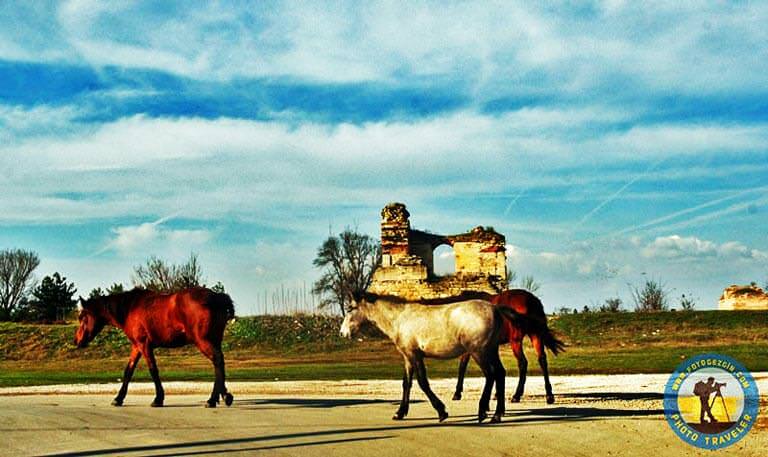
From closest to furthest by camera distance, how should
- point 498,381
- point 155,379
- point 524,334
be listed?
1. point 498,381
2. point 155,379
3. point 524,334

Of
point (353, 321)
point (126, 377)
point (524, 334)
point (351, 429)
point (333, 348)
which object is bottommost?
point (351, 429)

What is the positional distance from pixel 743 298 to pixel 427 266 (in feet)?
60.4

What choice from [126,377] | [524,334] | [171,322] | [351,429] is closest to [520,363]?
[524,334]

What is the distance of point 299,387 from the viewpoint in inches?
839

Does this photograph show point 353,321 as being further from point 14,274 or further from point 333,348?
point 14,274

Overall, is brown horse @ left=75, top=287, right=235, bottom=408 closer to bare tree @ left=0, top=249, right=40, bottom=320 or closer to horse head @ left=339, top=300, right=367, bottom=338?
horse head @ left=339, top=300, right=367, bottom=338

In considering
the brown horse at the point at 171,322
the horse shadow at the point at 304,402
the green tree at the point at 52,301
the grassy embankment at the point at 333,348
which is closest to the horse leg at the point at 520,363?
the horse shadow at the point at 304,402

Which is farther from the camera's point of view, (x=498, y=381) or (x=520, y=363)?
(x=520, y=363)

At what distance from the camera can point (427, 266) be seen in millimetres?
51125

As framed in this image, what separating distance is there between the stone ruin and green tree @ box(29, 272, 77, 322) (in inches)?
1106

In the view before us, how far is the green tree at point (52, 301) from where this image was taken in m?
63.3

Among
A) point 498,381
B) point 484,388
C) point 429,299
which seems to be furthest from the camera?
point 429,299

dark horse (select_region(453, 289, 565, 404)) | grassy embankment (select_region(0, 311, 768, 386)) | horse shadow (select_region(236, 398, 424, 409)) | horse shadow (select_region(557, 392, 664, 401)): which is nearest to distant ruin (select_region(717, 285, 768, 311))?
grassy embankment (select_region(0, 311, 768, 386))

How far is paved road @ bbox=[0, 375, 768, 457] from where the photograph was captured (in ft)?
33.0
